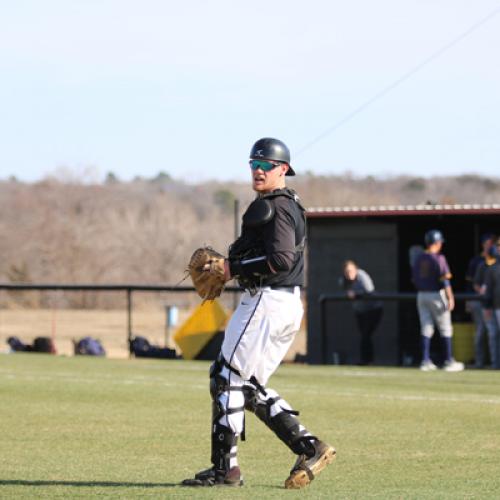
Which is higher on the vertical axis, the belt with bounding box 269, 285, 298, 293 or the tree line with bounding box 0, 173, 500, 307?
the tree line with bounding box 0, 173, 500, 307

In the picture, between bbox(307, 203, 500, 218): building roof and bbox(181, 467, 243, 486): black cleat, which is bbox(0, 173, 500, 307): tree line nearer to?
bbox(307, 203, 500, 218): building roof

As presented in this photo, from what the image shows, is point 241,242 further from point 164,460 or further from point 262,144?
point 164,460

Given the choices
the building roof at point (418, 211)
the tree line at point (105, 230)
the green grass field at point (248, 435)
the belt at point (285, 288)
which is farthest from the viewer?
the tree line at point (105, 230)

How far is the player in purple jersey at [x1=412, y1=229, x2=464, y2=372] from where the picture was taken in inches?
814

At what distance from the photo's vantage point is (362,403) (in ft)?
47.5

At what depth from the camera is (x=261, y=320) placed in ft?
26.7

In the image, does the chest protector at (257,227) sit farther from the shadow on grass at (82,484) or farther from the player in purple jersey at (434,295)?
the player in purple jersey at (434,295)

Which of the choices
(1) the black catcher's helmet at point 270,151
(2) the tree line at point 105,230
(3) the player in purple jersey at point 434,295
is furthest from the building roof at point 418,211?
(2) the tree line at point 105,230

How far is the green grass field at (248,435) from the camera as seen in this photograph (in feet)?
27.6

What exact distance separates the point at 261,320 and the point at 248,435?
3.72 m

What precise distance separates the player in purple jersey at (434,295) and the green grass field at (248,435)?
1496 mm

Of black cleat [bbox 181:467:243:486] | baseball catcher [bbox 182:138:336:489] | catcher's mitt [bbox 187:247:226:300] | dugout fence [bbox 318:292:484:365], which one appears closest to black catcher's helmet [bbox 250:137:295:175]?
baseball catcher [bbox 182:138:336:489]

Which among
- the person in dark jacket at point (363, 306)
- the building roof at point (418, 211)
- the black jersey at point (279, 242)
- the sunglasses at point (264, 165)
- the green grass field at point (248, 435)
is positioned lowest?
the green grass field at point (248, 435)

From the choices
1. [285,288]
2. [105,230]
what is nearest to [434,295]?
[285,288]
